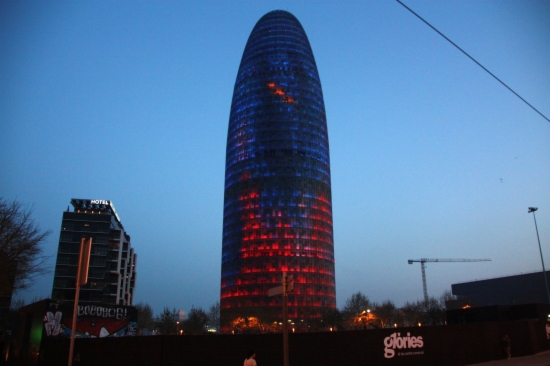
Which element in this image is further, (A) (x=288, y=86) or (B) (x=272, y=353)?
(A) (x=288, y=86)

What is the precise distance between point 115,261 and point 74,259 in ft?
42.9

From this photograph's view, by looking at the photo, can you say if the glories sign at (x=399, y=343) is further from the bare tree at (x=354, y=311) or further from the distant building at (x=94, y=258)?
the distant building at (x=94, y=258)

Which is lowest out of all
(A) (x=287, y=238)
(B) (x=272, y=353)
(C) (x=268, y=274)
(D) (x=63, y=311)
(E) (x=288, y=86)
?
(B) (x=272, y=353)

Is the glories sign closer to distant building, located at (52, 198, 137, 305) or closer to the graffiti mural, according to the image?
the graffiti mural

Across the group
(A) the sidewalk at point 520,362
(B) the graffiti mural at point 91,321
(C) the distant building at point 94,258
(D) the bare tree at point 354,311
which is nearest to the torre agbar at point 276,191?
(D) the bare tree at point 354,311

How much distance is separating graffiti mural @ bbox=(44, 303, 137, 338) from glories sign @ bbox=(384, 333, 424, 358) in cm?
2540

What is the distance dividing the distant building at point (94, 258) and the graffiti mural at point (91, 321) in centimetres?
10220

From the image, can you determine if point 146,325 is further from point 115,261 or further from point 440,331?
point 440,331

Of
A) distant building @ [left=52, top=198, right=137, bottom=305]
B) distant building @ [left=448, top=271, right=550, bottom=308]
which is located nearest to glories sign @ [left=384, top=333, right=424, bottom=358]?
distant building @ [left=52, top=198, right=137, bottom=305]

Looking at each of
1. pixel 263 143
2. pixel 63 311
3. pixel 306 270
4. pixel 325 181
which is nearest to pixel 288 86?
pixel 263 143

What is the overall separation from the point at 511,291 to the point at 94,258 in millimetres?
161293

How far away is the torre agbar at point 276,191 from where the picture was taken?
14662 centimetres

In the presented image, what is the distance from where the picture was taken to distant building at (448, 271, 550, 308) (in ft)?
562

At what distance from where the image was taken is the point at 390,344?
2608 centimetres
